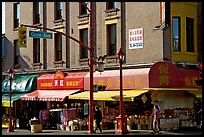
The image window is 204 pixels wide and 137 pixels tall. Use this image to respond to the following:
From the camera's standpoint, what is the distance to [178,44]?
30250 mm

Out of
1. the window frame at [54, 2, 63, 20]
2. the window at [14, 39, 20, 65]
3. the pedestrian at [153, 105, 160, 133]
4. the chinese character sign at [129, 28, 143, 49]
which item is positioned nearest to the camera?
the pedestrian at [153, 105, 160, 133]

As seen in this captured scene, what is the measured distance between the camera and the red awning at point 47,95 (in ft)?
107

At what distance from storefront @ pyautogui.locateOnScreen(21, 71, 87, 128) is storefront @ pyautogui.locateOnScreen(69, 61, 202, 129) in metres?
2.11

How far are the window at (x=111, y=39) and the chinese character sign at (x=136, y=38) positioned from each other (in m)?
1.74

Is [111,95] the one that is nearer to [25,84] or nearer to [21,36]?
[21,36]

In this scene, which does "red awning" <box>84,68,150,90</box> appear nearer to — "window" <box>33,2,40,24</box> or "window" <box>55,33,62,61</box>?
"window" <box>55,33,62,61</box>

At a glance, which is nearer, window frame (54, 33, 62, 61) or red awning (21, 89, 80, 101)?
red awning (21, 89, 80, 101)

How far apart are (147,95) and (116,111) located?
305 cm

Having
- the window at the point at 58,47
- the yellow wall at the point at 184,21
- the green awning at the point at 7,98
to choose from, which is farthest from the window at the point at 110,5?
the green awning at the point at 7,98

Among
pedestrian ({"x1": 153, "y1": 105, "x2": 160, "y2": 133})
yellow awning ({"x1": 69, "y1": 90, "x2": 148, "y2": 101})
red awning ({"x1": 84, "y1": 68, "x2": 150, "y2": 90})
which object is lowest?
pedestrian ({"x1": 153, "y1": 105, "x2": 160, "y2": 133})

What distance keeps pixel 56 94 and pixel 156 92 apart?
26.6 ft

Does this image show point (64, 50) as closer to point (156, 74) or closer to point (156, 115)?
point (156, 74)

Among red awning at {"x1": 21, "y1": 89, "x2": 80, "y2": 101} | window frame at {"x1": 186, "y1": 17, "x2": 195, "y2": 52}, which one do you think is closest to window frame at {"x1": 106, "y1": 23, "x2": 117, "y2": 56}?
red awning at {"x1": 21, "y1": 89, "x2": 80, "y2": 101}

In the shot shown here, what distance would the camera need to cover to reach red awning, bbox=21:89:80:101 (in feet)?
107
